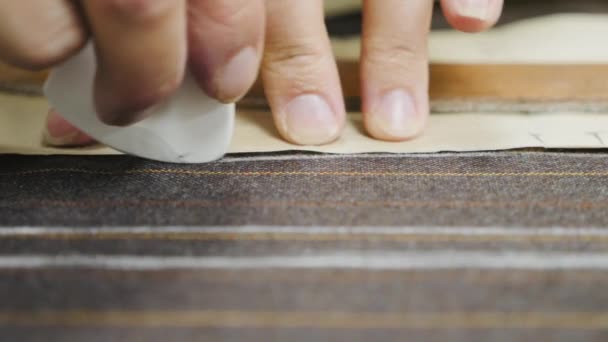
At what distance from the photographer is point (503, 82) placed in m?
0.66

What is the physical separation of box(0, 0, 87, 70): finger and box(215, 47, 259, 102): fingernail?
10cm

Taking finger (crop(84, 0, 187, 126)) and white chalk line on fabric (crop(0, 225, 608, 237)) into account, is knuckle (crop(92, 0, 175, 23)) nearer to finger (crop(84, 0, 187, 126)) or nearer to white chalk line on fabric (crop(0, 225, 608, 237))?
finger (crop(84, 0, 187, 126))

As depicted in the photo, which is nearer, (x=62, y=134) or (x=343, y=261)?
(x=343, y=261)

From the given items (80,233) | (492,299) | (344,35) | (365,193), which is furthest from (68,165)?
(344,35)

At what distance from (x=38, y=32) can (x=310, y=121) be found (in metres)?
0.26

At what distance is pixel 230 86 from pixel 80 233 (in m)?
0.15

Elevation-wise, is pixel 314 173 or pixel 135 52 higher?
Answer: pixel 135 52

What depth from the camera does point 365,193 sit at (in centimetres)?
46

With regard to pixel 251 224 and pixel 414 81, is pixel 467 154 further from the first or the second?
pixel 251 224

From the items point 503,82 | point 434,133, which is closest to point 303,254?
point 434,133

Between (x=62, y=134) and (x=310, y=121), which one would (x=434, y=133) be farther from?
(x=62, y=134)

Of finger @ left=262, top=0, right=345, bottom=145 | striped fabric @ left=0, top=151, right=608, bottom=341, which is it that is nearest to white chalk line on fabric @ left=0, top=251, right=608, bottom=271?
striped fabric @ left=0, top=151, right=608, bottom=341

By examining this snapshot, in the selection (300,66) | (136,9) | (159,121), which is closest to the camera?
(136,9)

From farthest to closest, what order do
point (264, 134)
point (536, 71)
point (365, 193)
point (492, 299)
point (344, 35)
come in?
point (344, 35), point (536, 71), point (264, 134), point (365, 193), point (492, 299)
